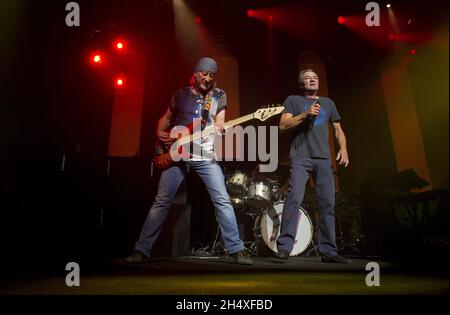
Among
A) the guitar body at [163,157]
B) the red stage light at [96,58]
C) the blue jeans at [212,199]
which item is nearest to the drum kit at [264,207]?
the blue jeans at [212,199]

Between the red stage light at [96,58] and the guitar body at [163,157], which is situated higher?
the red stage light at [96,58]

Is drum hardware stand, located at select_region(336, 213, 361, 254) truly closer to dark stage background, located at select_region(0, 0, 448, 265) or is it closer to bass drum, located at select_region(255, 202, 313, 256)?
dark stage background, located at select_region(0, 0, 448, 265)

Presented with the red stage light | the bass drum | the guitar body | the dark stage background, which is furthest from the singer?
the red stage light

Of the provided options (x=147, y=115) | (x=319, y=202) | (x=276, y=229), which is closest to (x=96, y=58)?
(x=147, y=115)

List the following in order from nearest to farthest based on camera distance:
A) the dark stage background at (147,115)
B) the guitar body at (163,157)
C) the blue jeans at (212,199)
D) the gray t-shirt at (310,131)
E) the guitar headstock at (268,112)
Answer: the blue jeans at (212,199) → the guitar body at (163,157) → the gray t-shirt at (310,131) → the guitar headstock at (268,112) → the dark stage background at (147,115)

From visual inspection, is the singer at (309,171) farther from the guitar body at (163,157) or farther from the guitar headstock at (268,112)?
the guitar body at (163,157)

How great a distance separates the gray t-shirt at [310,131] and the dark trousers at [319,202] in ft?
0.29

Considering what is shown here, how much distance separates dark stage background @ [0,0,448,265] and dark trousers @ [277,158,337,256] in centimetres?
159

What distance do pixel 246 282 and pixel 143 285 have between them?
686mm

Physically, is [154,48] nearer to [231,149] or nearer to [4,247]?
[231,149]

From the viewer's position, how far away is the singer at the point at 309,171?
3.76 m

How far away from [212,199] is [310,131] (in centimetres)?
129

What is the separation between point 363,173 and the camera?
7.35 metres

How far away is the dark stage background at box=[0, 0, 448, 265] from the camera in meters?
5.07
